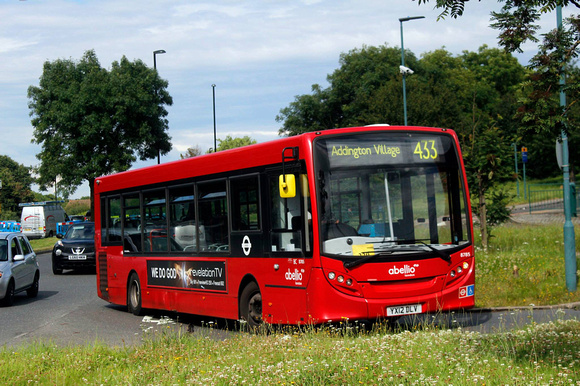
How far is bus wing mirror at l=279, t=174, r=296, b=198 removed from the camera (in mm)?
10242

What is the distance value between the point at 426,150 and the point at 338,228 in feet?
6.31

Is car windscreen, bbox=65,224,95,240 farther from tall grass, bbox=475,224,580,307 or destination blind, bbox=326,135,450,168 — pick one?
destination blind, bbox=326,135,450,168

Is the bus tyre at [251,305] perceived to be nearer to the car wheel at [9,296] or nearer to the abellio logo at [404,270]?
the abellio logo at [404,270]

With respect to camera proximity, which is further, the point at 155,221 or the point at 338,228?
the point at 155,221

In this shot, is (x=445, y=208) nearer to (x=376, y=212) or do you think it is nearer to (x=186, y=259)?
(x=376, y=212)

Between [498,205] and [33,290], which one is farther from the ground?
[498,205]

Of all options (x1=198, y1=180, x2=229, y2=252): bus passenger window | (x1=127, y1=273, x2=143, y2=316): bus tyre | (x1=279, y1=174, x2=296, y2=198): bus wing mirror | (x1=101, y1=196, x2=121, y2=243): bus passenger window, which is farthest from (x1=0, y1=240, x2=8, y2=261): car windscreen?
(x1=279, y1=174, x2=296, y2=198): bus wing mirror

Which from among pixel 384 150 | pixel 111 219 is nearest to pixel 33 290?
pixel 111 219

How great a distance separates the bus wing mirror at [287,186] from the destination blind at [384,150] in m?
0.63

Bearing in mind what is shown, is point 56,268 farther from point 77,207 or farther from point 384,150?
point 77,207

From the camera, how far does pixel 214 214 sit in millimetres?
12969

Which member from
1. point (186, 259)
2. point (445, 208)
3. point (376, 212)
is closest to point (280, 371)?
point (376, 212)

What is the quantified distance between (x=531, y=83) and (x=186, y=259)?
25.2 feet

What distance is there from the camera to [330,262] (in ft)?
33.3
